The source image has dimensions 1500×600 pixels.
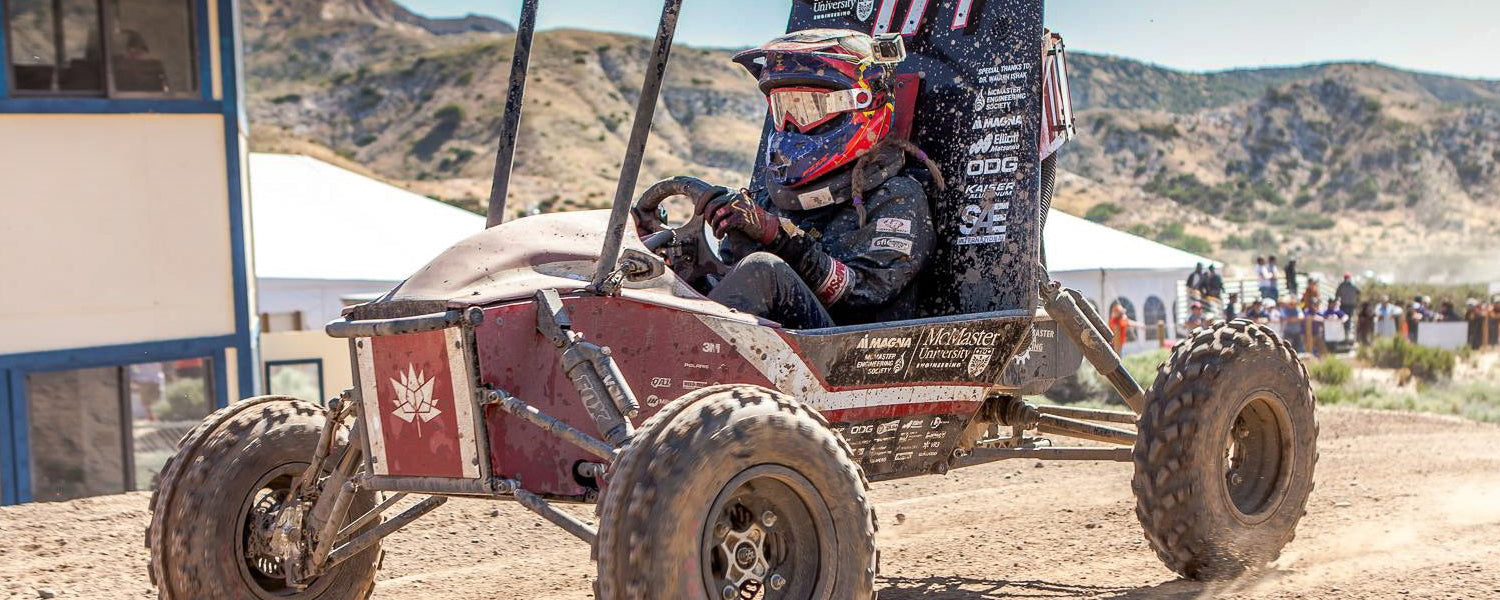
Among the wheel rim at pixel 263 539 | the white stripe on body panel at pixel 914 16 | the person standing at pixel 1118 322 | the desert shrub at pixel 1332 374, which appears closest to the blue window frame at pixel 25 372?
the wheel rim at pixel 263 539

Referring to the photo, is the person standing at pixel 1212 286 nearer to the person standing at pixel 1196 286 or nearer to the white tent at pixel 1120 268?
the person standing at pixel 1196 286

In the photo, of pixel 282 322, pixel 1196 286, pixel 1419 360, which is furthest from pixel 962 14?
pixel 1196 286

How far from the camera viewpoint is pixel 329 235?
60.6ft

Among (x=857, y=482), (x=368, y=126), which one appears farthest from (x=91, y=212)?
(x=368, y=126)

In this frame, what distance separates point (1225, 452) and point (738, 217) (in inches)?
102

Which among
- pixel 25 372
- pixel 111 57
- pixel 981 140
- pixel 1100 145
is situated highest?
pixel 1100 145

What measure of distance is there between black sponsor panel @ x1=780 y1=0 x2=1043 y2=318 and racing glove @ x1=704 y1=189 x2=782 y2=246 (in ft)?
3.87

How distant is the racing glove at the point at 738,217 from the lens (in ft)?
18.2

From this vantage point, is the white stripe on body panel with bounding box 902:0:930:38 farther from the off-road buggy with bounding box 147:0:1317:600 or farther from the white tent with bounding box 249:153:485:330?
the white tent with bounding box 249:153:485:330

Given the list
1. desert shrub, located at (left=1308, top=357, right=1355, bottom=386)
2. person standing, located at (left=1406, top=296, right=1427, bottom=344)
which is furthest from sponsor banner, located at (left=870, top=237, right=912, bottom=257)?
person standing, located at (left=1406, top=296, right=1427, bottom=344)

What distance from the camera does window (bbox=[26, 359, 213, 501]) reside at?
41.3 ft

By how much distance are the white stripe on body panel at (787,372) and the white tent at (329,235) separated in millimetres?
12816

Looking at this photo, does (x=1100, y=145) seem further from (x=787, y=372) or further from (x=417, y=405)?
(x=417, y=405)

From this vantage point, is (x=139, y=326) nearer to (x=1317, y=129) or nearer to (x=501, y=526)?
(x=501, y=526)
